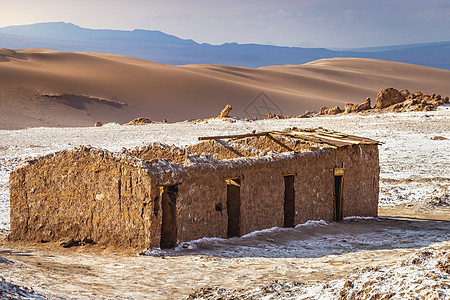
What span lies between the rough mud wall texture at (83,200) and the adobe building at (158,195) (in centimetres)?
2

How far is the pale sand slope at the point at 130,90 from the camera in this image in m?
49.8

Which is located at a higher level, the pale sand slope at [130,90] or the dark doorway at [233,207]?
the pale sand slope at [130,90]

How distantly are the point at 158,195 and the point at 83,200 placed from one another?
5.39 ft

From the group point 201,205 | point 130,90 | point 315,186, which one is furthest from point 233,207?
point 130,90

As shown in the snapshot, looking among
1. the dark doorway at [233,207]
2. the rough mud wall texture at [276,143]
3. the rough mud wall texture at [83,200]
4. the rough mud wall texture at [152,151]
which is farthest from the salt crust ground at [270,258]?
the rough mud wall texture at [152,151]

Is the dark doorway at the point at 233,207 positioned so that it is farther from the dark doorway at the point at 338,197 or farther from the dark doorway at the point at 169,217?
Answer: the dark doorway at the point at 338,197

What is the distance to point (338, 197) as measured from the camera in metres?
15.2

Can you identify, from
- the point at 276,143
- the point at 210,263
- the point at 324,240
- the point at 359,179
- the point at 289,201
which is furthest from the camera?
the point at 276,143

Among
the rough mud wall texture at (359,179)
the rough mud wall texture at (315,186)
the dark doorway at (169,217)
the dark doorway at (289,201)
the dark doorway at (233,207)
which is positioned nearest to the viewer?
the dark doorway at (169,217)

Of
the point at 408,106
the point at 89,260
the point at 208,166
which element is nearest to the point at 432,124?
the point at 408,106

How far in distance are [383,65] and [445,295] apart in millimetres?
121662

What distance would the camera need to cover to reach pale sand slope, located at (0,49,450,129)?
4975 cm

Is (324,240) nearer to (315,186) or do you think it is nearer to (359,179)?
(315,186)

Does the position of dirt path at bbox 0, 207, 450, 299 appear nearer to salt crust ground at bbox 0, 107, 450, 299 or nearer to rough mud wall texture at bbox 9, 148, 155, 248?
salt crust ground at bbox 0, 107, 450, 299
